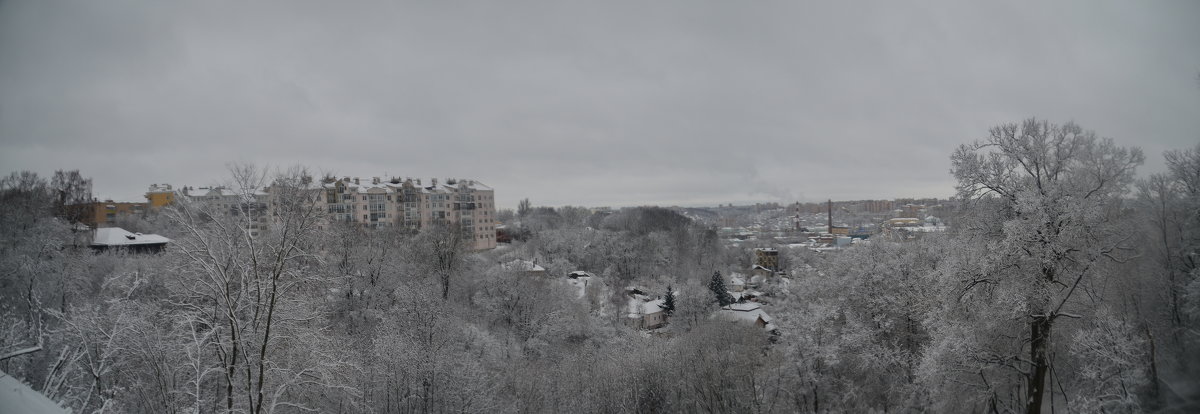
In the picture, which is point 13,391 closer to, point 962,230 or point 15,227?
point 962,230

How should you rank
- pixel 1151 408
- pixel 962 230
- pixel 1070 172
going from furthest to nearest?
pixel 962 230, pixel 1070 172, pixel 1151 408

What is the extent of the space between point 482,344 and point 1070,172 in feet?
66.5

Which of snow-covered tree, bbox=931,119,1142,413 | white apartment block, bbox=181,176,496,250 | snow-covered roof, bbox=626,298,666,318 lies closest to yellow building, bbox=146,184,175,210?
white apartment block, bbox=181,176,496,250

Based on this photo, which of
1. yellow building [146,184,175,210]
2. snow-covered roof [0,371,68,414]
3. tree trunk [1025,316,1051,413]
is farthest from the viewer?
yellow building [146,184,175,210]

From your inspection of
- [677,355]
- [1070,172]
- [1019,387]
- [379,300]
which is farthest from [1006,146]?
[379,300]


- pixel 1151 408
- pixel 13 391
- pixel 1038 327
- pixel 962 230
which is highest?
pixel 962 230

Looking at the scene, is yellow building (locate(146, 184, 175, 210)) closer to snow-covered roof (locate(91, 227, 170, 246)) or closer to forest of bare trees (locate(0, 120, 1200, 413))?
snow-covered roof (locate(91, 227, 170, 246))

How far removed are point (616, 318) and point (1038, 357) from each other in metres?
27.0

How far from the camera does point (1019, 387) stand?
8.09m

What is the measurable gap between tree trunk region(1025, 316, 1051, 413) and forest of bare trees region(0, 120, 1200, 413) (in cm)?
3

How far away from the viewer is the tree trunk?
7.37 m

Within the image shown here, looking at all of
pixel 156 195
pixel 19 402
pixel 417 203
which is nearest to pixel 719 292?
pixel 417 203

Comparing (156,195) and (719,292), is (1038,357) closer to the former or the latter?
(719,292)

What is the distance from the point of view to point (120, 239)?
32.7 metres
